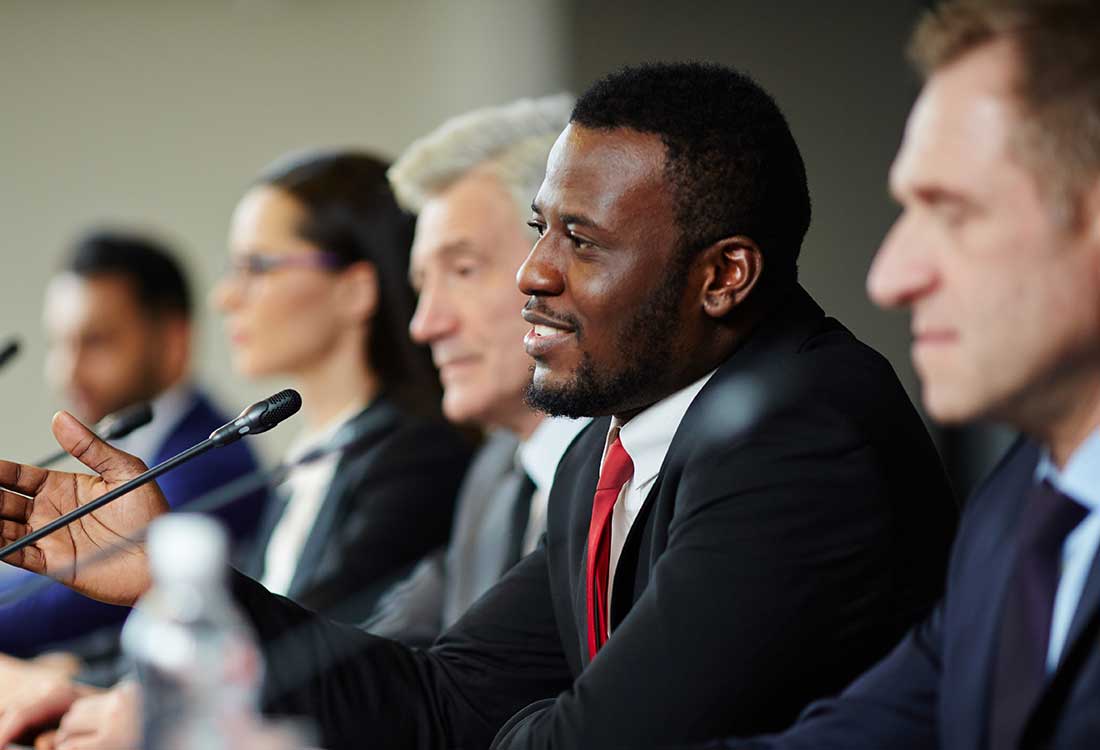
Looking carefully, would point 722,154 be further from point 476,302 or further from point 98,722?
point 476,302

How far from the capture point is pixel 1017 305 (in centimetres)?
112


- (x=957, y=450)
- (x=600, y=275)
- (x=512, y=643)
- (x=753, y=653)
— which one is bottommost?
(x=957, y=450)

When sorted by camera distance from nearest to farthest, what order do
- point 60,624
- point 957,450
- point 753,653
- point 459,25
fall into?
point 753,653, point 60,624, point 957,450, point 459,25

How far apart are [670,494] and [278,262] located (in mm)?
1756

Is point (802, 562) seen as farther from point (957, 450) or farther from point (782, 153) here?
point (957, 450)

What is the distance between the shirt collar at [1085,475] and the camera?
1.12 meters

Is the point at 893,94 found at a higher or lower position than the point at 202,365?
higher

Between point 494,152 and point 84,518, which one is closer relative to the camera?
point 84,518

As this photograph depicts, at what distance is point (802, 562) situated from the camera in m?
1.46

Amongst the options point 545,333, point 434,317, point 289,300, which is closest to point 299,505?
point 289,300

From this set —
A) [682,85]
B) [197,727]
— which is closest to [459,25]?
[682,85]

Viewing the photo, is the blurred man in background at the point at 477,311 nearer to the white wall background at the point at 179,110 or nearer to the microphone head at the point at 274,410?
the microphone head at the point at 274,410

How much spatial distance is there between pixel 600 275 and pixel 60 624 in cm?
177

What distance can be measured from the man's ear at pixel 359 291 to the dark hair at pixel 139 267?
125 centimetres
